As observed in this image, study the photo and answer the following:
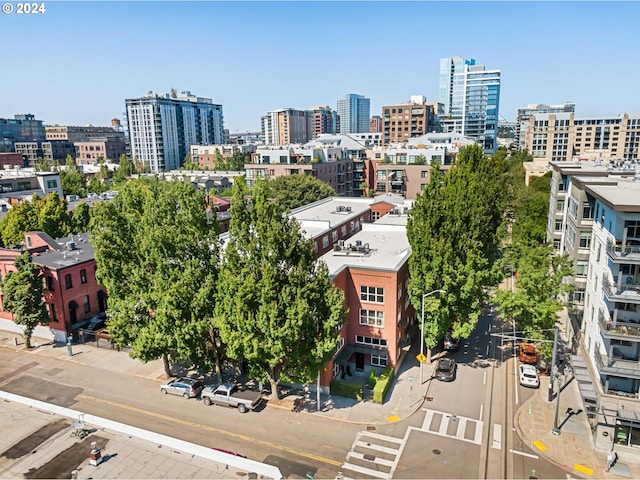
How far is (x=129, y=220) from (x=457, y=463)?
30.0 meters

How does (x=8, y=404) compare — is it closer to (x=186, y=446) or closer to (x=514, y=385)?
(x=186, y=446)

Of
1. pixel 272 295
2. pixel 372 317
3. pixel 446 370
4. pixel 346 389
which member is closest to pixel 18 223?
pixel 272 295

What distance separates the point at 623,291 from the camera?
30.5 metres

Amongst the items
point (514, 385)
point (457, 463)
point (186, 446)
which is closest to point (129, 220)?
point (186, 446)

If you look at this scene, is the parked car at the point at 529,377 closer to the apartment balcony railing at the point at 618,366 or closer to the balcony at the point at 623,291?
the apartment balcony railing at the point at 618,366

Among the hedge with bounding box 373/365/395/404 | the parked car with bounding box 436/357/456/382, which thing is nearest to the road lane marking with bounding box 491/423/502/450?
the parked car with bounding box 436/357/456/382

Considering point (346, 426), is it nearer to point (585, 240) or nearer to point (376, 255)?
point (376, 255)

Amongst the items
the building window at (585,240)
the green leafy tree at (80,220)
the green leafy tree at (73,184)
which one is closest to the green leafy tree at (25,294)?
the green leafy tree at (80,220)

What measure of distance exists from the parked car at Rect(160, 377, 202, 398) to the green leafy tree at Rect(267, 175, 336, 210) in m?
52.1

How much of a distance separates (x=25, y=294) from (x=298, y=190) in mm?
52281

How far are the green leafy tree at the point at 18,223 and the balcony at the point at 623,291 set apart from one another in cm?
6790

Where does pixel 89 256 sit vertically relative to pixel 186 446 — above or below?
above

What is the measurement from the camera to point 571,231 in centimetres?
4556

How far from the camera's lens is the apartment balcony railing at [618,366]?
29.7m
